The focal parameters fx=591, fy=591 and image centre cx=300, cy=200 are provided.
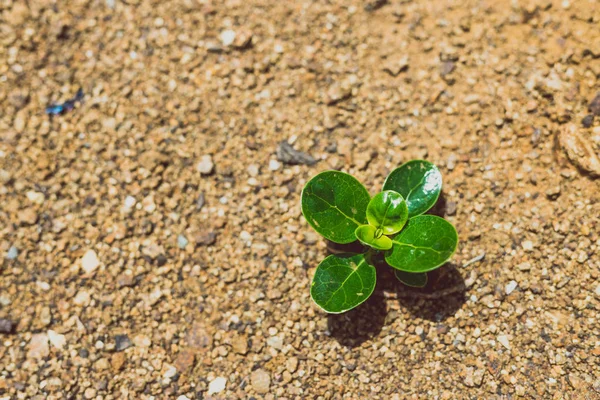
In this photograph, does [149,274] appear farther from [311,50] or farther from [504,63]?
[504,63]

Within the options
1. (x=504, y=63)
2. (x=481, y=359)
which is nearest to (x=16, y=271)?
(x=481, y=359)

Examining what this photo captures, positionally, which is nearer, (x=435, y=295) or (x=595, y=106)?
(x=435, y=295)

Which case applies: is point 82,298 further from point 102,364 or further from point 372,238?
point 372,238

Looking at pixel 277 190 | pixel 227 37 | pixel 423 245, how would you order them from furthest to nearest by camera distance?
pixel 227 37, pixel 277 190, pixel 423 245

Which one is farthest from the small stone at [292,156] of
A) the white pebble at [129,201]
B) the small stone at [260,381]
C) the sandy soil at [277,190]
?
the small stone at [260,381]

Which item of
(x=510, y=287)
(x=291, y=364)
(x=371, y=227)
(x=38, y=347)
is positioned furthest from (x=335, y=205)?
(x=38, y=347)

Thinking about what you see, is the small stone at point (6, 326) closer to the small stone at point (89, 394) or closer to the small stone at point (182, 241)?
the small stone at point (89, 394)
